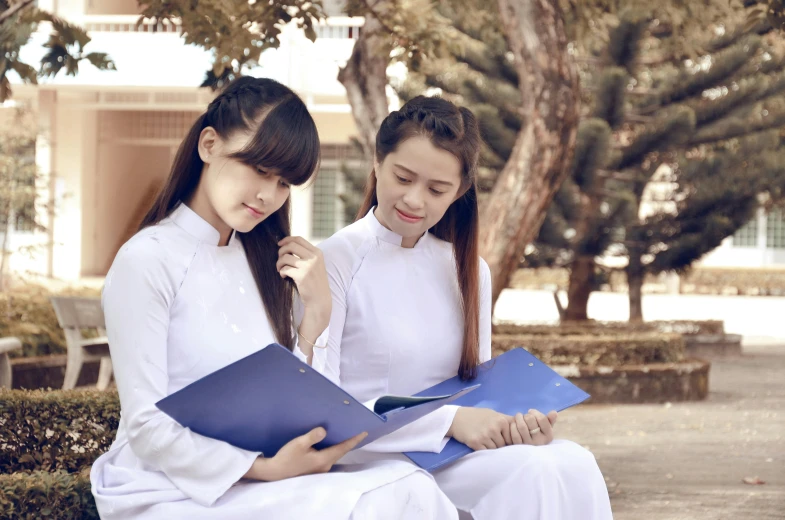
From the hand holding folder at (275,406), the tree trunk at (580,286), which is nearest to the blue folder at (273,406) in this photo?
the hand holding folder at (275,406)

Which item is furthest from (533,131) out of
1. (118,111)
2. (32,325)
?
(118,111)

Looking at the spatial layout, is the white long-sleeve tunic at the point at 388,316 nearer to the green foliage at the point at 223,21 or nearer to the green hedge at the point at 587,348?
the green foliage at the point at 223,21

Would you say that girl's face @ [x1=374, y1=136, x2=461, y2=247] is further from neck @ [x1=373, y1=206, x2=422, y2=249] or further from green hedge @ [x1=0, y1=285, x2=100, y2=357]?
Answer: green hedge @ [x1=0, y1=285, x2=100, y2=357]

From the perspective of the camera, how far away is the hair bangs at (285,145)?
2.05 m

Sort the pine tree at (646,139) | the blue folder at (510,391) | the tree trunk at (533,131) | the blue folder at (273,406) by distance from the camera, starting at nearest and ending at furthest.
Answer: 1. the blue folder at (273,406)
2. the blue folder at (510,391)
3. the tree trunk at (533,131)
4. the pine tree at (646,139)

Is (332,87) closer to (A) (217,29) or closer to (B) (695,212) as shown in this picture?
(B) (695,212)

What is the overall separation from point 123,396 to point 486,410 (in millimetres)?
818

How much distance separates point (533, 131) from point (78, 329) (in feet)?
10.5

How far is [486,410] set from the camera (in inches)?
92.0

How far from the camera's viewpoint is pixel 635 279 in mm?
11828

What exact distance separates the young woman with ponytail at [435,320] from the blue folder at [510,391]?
1.1 inches

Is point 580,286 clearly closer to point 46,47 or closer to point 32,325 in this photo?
point 32,325

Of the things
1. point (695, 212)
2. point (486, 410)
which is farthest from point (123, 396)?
point (695, 212)

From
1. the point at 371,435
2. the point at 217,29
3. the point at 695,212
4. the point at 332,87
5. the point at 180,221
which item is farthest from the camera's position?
the point at 332,87
